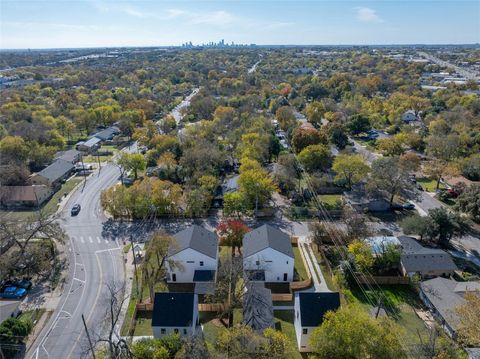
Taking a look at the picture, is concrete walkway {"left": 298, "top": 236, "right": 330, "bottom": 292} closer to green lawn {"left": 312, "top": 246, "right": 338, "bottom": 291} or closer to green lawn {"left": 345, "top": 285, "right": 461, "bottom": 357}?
green lawn {"left": 312, "top": 246, "right": 338, "bottom": 291}

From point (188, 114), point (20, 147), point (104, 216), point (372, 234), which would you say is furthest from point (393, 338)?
point (188, 114)

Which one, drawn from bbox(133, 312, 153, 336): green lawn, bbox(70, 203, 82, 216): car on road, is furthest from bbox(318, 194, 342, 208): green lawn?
bbox(70, 203, 82, 216): car on road

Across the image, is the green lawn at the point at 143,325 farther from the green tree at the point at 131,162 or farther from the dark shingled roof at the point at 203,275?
the green tree at the point at 131,162

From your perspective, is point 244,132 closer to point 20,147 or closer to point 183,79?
point 20,147

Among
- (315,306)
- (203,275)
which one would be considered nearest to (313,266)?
(315,306)

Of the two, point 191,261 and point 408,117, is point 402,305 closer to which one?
point 191,261
